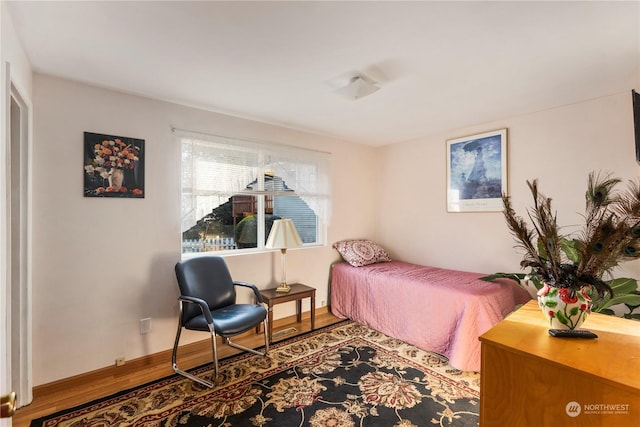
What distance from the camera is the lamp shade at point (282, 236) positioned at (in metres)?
3.09

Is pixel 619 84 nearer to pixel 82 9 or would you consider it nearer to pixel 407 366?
pixel 407 366

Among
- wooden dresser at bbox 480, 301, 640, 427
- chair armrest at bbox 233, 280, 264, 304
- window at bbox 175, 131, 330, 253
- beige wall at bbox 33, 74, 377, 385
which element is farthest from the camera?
window at bbox 175, 131, 330, 253

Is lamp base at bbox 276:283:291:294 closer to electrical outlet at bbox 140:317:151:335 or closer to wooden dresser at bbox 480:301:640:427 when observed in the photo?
electrical outlet at bbox 140:317:151:335

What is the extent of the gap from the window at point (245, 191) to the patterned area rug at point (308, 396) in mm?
1233

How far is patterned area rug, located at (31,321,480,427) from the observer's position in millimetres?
1846

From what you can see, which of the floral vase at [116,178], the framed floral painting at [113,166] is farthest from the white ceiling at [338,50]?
the floral vase at [116,178]

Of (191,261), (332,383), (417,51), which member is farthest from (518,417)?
(191,261)

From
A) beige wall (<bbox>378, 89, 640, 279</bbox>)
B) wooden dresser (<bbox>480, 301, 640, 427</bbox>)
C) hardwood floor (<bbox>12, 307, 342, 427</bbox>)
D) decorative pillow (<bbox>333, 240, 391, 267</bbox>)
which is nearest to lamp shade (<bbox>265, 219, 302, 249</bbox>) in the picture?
decorative pillow (<bbox>333, 240, 391, 267</bbox>)

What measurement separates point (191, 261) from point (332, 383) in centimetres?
155

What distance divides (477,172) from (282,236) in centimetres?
230

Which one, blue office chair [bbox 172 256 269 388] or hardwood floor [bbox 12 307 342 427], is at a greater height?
blue office chair [bbox 172 256 269 388]

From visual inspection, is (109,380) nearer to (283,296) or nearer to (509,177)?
(283,296)

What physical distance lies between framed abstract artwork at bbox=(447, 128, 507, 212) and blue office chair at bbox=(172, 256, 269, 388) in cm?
255

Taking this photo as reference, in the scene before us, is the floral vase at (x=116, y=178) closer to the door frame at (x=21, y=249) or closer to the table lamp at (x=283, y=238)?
the door frame at (x=21, y=249)
